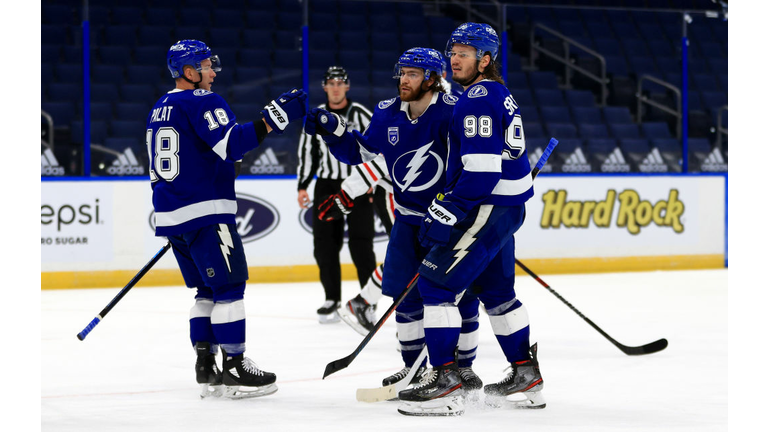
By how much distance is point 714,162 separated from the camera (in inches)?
346

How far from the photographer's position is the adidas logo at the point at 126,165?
7434 mm

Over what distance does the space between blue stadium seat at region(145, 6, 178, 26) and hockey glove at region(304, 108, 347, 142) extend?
19.0 feet

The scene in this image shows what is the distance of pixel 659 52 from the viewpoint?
8867 mm

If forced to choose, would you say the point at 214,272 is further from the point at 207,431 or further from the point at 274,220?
the point at 274,220

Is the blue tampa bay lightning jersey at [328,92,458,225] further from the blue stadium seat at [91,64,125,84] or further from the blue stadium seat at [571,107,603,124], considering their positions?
the blue stadium seat at [571,107,603,124]

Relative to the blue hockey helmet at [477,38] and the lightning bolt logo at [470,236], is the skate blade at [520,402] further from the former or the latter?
the blue hockey helmet at [477,38]

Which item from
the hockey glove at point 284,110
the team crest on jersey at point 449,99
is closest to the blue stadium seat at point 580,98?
the team crest on jersey at point 449,99

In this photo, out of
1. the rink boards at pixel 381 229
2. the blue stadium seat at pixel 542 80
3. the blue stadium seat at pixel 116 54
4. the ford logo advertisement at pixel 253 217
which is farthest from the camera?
the blue stadium seat at pixel 542 80

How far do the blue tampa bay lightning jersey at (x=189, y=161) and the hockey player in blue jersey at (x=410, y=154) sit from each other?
0.34 meters

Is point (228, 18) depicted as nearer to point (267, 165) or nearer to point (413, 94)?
point (267, 165)
